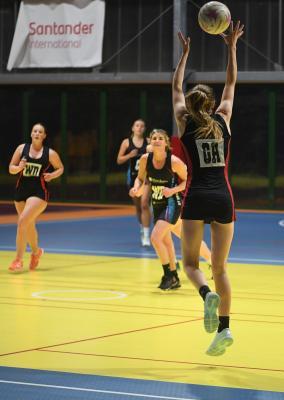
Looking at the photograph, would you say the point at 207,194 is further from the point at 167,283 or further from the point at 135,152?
the point at 135,152

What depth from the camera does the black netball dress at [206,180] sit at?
8.27 meters

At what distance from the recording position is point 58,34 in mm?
31094

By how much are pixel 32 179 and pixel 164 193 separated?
2855 mm

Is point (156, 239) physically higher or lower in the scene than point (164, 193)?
lower

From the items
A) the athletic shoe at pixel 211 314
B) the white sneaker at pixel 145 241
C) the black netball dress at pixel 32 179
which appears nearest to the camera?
the athletic shoe at pixel 211 314

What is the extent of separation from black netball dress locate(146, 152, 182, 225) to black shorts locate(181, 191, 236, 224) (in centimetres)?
484

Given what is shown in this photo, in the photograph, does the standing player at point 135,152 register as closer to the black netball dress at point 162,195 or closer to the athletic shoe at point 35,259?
the athletic shoe at point 35,259

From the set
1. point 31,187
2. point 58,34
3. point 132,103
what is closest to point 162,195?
point 31,187

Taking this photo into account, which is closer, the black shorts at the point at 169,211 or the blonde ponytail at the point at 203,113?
the blonde ponytail at the point at 203,113

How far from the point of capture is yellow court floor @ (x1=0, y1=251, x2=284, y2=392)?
8117mm

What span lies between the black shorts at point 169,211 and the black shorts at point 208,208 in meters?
4.84

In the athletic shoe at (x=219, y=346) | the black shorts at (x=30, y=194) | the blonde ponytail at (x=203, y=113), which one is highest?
the blonde ponytail at (x=203, y=113)

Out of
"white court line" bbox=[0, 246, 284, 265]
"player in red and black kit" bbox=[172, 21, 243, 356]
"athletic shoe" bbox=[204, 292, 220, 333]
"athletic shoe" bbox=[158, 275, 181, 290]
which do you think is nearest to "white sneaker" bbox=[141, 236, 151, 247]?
"white court line" bbox=[0, 246, 284, 265]

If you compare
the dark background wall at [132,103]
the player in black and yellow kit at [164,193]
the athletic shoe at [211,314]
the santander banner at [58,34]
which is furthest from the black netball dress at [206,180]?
the santander banner at [58,34]
